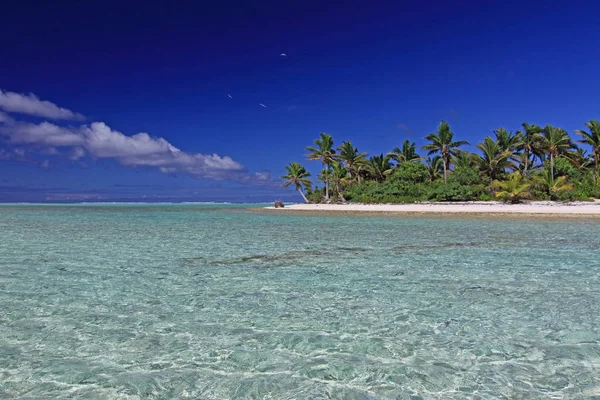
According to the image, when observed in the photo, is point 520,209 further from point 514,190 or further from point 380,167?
point 380,167

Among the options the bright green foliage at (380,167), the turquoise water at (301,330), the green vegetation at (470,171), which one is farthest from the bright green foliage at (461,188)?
the turquoise water at (301,330)

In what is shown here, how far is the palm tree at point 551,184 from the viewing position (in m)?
41.4

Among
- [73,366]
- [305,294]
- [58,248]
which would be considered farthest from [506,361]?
[58,248]

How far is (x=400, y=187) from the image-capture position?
49438mm

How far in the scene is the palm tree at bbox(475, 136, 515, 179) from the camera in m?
48.1

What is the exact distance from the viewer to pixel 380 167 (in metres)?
58.4

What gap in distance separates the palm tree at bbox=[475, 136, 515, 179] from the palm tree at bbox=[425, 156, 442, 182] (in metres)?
7.81

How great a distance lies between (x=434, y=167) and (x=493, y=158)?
35.2 ft

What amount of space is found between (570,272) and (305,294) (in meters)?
5.99

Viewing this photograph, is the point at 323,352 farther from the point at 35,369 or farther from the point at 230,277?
the point at 230,277

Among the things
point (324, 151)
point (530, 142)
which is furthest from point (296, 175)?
point (530, 142)

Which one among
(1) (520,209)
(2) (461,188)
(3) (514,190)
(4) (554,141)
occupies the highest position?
(4) (554,141)

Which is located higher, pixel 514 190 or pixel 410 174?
pixel 410 174

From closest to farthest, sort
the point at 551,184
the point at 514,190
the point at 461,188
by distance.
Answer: the point at 514,190
the point at 551,184
the point at 461,188
